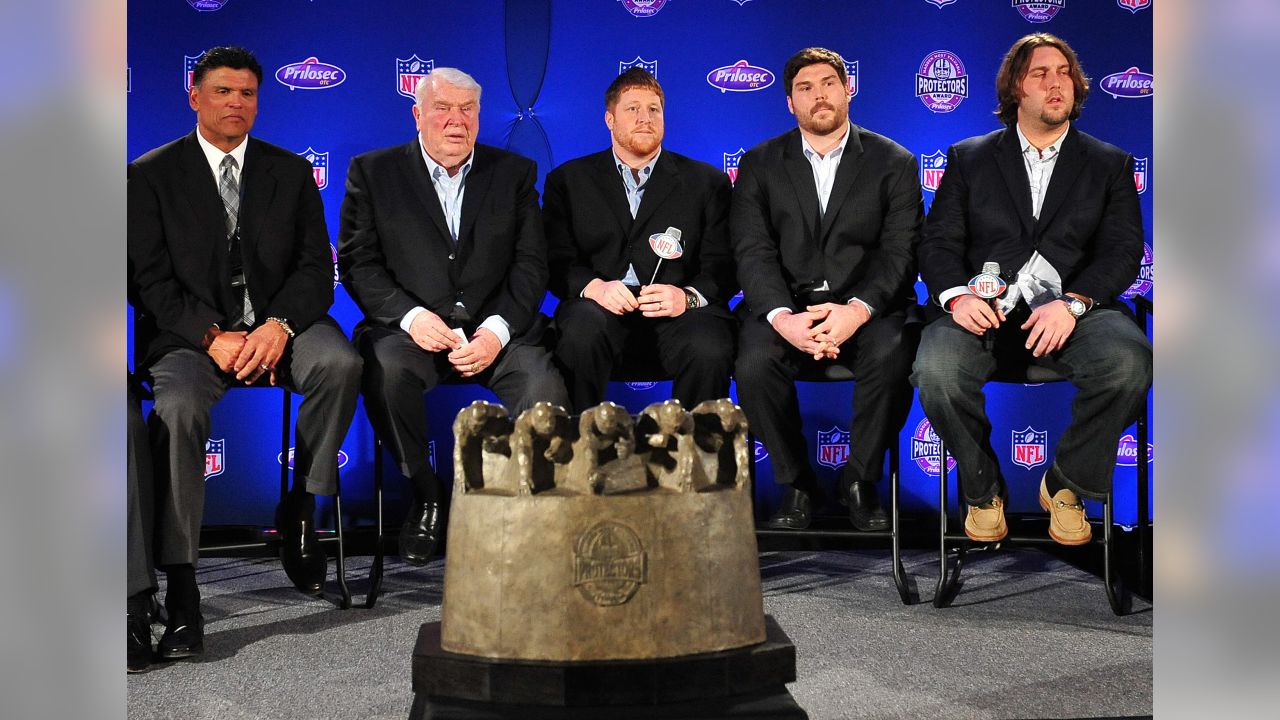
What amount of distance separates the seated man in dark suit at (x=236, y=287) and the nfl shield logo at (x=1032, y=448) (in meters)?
2.76

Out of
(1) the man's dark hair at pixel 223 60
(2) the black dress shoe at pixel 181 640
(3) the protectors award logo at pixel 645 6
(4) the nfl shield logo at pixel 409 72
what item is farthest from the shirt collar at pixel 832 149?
(2) the black dress shoe at pixel 181 640

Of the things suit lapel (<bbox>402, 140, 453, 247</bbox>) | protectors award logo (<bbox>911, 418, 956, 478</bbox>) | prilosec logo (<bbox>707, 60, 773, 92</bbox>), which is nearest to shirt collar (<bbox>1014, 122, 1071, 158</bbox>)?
prilosec logo (<bbox>707, 60, 773, 92</bbox>)

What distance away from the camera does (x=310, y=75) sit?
4.57 m

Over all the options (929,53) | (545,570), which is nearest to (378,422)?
(545,570)

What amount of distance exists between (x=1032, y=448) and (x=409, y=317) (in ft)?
8.61

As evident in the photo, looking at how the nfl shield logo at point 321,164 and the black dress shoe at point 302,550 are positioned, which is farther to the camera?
the nfl shield logo at point 321,164

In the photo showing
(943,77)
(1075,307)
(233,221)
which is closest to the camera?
(1075,307)

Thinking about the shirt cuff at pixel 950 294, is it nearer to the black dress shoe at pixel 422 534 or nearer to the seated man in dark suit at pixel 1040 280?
the seated man in dark suit at pixel 1040 280

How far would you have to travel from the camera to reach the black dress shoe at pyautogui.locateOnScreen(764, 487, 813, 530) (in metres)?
3.65

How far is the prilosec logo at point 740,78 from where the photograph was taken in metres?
4.68

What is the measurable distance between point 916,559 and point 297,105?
9.84 ft

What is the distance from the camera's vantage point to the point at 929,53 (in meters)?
4.67

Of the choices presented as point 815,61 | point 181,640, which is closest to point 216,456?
point 181,640

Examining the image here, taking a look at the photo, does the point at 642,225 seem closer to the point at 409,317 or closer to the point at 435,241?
the point at 435,241
